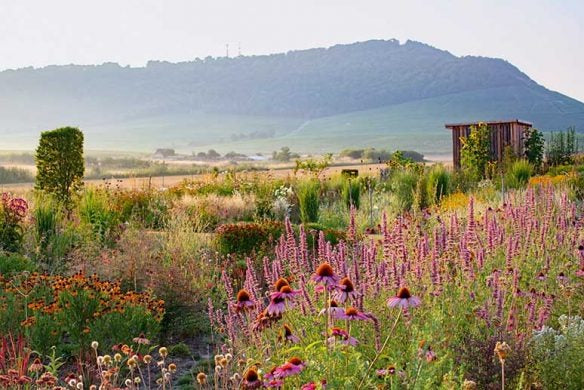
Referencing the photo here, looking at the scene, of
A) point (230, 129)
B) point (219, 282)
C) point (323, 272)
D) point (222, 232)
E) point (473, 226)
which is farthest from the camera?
point (230, 129)

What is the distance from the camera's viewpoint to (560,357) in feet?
13.4

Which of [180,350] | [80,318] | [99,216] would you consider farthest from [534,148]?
[80,318]

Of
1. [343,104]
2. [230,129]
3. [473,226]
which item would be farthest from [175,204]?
[343,104]

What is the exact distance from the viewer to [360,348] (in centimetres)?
411

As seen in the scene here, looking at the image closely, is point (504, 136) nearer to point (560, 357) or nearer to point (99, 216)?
point (99, 216)

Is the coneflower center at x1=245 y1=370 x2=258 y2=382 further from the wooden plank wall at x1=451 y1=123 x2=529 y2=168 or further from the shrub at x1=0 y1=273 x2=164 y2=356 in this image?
the wooden plank wall at x1=451 y1=123 x2=529 y2=168

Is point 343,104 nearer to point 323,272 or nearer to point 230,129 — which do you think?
point 230,129

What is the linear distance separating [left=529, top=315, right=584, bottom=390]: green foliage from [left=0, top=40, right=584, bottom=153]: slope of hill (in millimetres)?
108175

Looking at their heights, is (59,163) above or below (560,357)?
above

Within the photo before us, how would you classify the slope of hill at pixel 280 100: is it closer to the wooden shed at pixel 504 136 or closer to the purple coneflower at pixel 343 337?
the wooden shed at pixel 504 136

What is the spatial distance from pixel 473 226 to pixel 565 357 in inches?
47.4

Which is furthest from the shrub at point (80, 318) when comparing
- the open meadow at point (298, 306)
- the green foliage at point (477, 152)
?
the green foliage at point (477, 152)

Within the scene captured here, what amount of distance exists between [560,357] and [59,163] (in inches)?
413

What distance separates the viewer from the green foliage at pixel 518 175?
17125 mm
